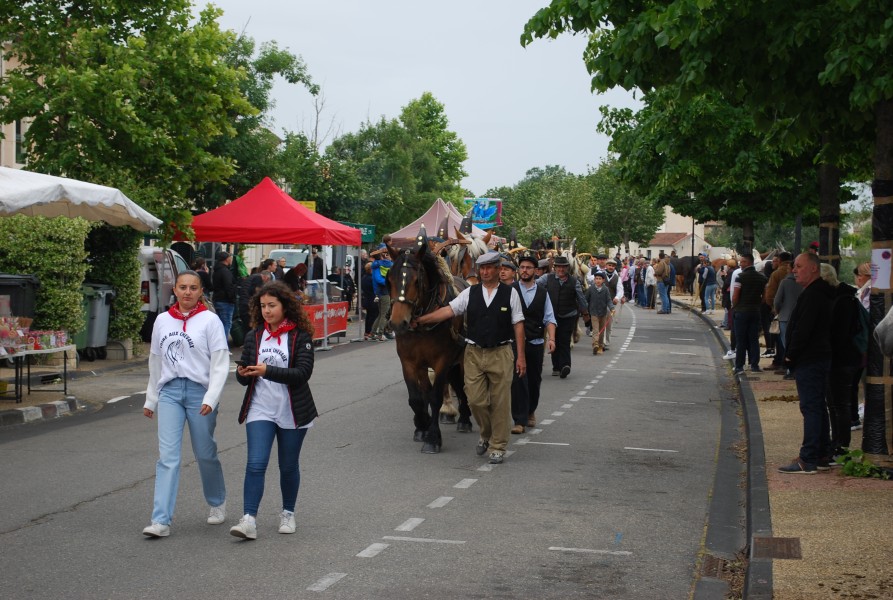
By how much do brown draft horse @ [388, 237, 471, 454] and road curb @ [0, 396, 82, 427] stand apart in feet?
16.2

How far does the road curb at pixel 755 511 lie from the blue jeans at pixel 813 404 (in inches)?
17.3

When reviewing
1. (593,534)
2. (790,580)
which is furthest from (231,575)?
(790,580)

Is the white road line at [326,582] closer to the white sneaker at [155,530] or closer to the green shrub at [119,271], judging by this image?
the white sneaker at [155,530]

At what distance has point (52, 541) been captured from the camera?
24.4 ft

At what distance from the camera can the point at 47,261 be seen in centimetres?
1775

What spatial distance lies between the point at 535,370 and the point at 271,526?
5518mm

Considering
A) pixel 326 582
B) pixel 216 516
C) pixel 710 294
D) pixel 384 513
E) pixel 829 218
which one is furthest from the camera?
pixel 710 294

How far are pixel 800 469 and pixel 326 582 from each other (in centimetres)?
493

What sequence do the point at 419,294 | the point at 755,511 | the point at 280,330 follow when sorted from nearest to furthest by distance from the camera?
the point at 280,330
the point at 755,511
the point at 419,294

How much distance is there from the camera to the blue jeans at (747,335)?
19.0 meters

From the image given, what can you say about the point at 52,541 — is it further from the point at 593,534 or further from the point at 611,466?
the point at 611,466

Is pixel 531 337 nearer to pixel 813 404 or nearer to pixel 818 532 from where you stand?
pixel 813 404

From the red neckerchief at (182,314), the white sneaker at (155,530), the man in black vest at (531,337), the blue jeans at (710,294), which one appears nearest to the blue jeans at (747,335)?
the man in black vest at (531,337)

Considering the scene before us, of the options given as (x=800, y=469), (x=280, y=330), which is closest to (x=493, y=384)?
(x=800, y=469)
